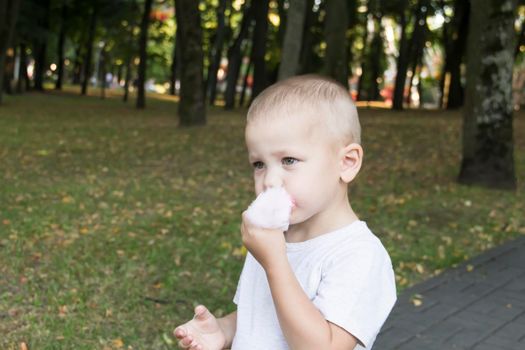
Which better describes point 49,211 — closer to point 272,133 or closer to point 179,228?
point 179,228

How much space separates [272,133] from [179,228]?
540 centimetres

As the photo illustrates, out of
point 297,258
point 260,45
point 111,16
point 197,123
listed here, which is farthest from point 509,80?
point 111,16

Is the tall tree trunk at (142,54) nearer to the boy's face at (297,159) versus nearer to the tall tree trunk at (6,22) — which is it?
the tall tree trunk at (6,22)

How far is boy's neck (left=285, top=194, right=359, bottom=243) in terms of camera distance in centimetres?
198

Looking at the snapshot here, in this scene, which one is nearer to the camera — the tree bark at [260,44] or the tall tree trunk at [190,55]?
the tall tree trunk at [190,55]

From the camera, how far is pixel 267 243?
173 centimetres

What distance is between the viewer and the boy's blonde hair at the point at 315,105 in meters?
1.90

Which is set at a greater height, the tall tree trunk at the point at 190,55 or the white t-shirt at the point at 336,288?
the tall tree trunk at the point at 190,55

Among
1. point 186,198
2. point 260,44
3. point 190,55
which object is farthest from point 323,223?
point 260,44

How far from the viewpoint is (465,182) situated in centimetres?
1010

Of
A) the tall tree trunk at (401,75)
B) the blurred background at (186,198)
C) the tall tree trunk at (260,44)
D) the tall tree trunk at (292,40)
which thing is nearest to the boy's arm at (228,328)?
the blurred background at (186,198)

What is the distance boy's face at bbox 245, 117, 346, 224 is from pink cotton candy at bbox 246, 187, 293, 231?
2.8 inches

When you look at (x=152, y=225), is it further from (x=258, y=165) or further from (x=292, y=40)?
(x=258, y=165)

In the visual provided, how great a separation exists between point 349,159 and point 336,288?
357 millimetres
